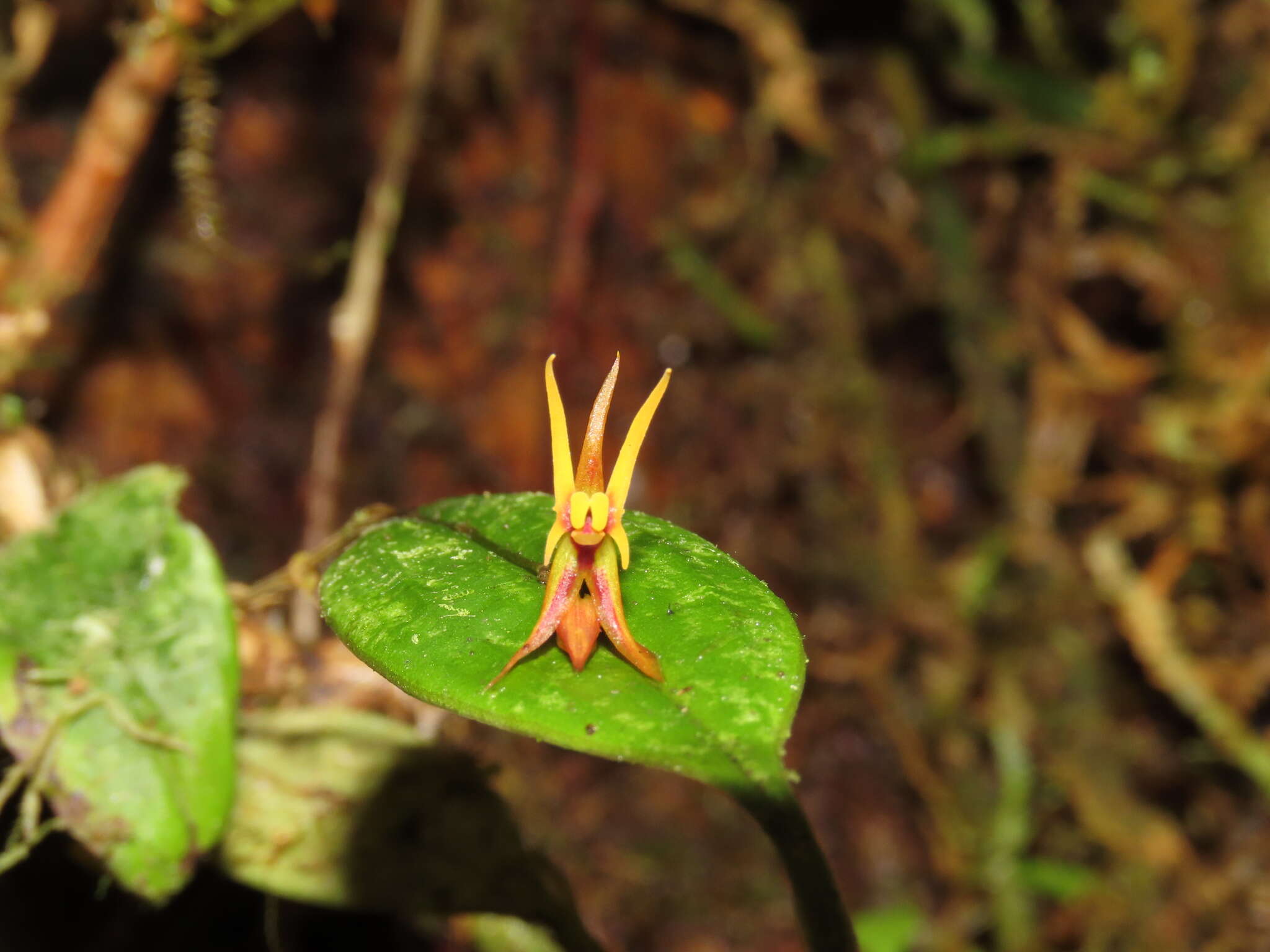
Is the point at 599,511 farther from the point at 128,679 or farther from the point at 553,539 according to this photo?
the point at 128,679

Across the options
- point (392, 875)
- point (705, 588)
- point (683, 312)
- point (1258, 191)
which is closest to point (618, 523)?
point (705, 588)

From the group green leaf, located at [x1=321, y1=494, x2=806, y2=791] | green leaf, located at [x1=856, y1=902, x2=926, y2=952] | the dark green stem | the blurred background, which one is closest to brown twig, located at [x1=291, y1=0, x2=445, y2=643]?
the blurred background

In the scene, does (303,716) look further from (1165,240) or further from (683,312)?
(1165,240)

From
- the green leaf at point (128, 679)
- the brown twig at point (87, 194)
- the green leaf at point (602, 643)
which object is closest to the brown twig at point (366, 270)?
the brown twig at point (87, 194)

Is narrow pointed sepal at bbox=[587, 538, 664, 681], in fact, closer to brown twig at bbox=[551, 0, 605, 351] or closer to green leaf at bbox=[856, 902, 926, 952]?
green leaf at bbox=[856, 902, 926, 952]

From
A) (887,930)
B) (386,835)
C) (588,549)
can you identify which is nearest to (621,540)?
(588,549)

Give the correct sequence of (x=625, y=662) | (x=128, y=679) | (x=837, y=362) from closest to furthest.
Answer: (x=625, y=662), (x=128, y=679), (x=837, y=362)

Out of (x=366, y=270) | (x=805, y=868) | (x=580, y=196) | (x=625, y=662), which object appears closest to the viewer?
(x=805, y=868)

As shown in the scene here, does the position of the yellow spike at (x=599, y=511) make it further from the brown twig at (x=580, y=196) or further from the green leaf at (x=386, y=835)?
the brown twig at (x=580, y=196)
